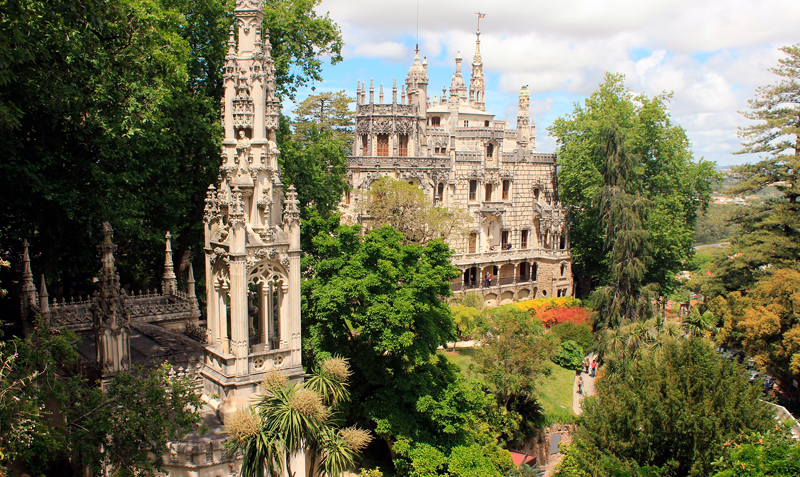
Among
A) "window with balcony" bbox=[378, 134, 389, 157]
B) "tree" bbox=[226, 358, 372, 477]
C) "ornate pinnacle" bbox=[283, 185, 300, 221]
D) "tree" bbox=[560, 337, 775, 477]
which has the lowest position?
"tree" bbox=[560, 337, 775, 477]

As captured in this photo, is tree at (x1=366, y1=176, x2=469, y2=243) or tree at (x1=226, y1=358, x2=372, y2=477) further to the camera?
tree at (x1=366, y1=176, x2=469, y2=243)

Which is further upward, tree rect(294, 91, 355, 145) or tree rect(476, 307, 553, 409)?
tree rect(294, 91, 355, 145)

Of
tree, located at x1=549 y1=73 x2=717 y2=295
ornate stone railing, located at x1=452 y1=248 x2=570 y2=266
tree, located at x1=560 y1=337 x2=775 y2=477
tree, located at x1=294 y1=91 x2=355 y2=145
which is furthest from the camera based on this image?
tree, located at x1=294 y1=91 x2=355 y2=145

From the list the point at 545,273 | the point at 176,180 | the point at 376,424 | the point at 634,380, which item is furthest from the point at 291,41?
the point at 545,273

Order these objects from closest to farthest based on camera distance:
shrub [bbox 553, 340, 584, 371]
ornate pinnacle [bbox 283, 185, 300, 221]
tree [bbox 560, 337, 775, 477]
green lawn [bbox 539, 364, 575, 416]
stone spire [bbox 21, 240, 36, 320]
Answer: ornate pinnacle [bbox 283, 185, 300, 221]
stone spire [bbox 21, 240, 36, 320]
tree [bbox 560, 337, 775, 477]
green lawn [bbox 539, 364, 575, 416]
shrub [bbox 553, 340, 584, 371]

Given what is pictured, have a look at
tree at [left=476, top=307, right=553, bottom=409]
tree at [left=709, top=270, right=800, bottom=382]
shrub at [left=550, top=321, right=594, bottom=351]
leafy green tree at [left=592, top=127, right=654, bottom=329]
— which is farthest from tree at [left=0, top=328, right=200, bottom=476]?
shrub at [left=550, top=321, right=594, bottom=351]

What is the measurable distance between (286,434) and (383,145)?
41503 mm

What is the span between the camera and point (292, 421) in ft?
36.0

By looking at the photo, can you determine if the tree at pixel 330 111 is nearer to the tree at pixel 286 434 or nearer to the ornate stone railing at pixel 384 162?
the ornate stone railing at pixel 384 162

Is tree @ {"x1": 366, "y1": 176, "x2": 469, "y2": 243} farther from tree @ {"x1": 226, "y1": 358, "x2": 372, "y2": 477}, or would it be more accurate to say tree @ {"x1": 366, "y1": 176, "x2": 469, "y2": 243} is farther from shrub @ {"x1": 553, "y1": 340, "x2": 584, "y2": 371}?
tree @ {"x1": 226, "y1": 358, "x2": 372, "y2": 477}

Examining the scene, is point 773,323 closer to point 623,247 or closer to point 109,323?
point 623,247

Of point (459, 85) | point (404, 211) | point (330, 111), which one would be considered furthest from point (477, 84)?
point (404, 211)

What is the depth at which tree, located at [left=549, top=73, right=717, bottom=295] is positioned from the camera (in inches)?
1767

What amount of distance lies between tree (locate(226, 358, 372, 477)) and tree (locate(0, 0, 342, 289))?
24.3ft
